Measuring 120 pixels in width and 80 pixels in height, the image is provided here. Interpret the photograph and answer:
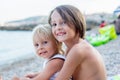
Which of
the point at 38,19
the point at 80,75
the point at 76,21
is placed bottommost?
the point at 38,19

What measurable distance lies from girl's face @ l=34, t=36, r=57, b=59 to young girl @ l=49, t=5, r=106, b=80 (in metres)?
0.14

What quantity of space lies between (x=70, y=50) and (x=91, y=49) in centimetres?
19

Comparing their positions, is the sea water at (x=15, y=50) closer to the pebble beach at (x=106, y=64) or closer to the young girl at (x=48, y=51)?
the pebble beach at (x=106, y=64)

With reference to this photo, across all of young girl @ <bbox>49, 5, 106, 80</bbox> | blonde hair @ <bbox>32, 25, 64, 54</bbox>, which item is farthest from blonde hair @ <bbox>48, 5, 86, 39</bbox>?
blonde hair @ <bbox>32, 25, 64, 54</bbox>

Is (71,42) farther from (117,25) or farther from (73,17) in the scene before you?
(117,25)

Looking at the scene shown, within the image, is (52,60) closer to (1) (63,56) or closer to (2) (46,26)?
(1) (63,56)

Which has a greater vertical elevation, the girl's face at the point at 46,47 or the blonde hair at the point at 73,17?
the blonde hair at the point at 73,17

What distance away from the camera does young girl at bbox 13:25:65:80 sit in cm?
297

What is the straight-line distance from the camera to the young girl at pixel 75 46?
9.22ft

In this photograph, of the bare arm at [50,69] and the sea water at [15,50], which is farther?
the sea water at [15,50]

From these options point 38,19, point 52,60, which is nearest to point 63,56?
point 52,60

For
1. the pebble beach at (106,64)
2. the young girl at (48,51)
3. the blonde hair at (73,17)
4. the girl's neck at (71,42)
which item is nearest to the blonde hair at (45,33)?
the young girl at (48,51)

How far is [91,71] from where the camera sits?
9.58ft

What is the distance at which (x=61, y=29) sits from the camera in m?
2.89
